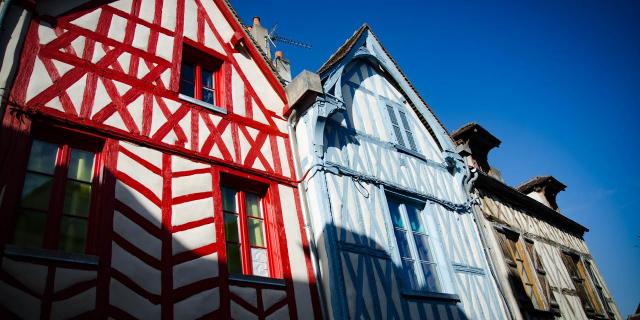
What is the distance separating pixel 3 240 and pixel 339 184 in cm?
391

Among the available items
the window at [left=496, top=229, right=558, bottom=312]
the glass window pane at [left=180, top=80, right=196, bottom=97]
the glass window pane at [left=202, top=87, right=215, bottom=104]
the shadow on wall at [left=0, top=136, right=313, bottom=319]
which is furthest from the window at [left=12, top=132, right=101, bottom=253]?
the window at [left=496, top=229, right=558, bottom=312]

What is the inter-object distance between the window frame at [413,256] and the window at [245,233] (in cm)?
197

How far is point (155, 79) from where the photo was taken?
551 cm

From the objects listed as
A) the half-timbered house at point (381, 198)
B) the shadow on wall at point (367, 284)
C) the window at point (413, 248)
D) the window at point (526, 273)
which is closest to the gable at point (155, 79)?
the half-timbered house at point (381, 198)

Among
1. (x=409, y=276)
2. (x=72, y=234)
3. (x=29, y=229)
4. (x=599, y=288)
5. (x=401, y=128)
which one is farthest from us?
(x=599, y=288)

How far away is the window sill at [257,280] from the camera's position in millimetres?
4629

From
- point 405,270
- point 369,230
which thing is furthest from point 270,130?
point 405,270

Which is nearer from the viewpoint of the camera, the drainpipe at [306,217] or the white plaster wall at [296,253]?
the white plaster wall at [296,253]

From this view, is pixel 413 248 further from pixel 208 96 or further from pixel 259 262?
pixel 208 96

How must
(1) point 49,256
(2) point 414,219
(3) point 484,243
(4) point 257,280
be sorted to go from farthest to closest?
(3) point 484,243, (2) point 414,219, (4) point 257,280, (1) point 49,256

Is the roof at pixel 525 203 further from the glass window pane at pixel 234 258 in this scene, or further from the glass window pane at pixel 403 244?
the glass window pane at pixel 234 258

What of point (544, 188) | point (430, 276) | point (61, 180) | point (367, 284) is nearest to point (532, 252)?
point (430, 276)

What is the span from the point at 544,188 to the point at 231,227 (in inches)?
510

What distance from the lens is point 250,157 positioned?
5809mm
